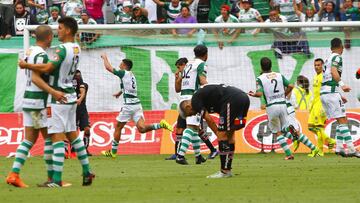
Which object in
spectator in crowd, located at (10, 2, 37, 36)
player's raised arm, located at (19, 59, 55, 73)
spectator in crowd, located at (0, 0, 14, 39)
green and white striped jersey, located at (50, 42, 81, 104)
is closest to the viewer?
player's raised arm, located at (19, 59, 55, 73)

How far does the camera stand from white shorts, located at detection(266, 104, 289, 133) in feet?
75.7

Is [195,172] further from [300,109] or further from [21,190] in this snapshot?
[300,109]

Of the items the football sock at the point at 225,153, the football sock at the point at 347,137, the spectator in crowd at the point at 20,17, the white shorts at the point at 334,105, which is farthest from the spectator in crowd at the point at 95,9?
the football sock at the point at 225,153

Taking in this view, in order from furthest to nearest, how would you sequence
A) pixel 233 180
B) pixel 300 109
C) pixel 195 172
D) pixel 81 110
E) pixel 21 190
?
pixel 300 109, pixel 81 110, pixel 195 172, pixel 233 180, pixel 21 190

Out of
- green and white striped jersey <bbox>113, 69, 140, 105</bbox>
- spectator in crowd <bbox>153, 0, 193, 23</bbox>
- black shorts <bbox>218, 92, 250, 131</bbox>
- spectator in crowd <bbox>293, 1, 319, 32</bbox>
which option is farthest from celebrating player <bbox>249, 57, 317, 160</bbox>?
spectator in crowd <bbox>153, 0, 193, 23</bbox>

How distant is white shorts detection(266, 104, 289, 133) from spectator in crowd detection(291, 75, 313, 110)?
4.65 m

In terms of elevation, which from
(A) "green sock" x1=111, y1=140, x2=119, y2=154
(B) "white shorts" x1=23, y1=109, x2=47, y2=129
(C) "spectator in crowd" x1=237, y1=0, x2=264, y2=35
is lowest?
(A) "green sock" x1=111, y1=140, x2=119, y2=154

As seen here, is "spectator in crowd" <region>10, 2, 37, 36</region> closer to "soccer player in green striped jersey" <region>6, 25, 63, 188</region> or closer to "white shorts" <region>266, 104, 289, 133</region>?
"white shorts" <region>266, 104, 289, 133</region>

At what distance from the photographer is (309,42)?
2794cm

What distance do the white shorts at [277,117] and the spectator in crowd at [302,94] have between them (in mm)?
4652

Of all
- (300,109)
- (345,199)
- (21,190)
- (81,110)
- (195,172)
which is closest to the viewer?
(345,199)

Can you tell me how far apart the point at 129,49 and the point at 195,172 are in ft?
34.1

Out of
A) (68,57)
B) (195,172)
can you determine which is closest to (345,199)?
(68,57)

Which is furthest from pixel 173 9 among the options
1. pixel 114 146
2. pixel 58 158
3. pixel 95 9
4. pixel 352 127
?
pixel 58 158
